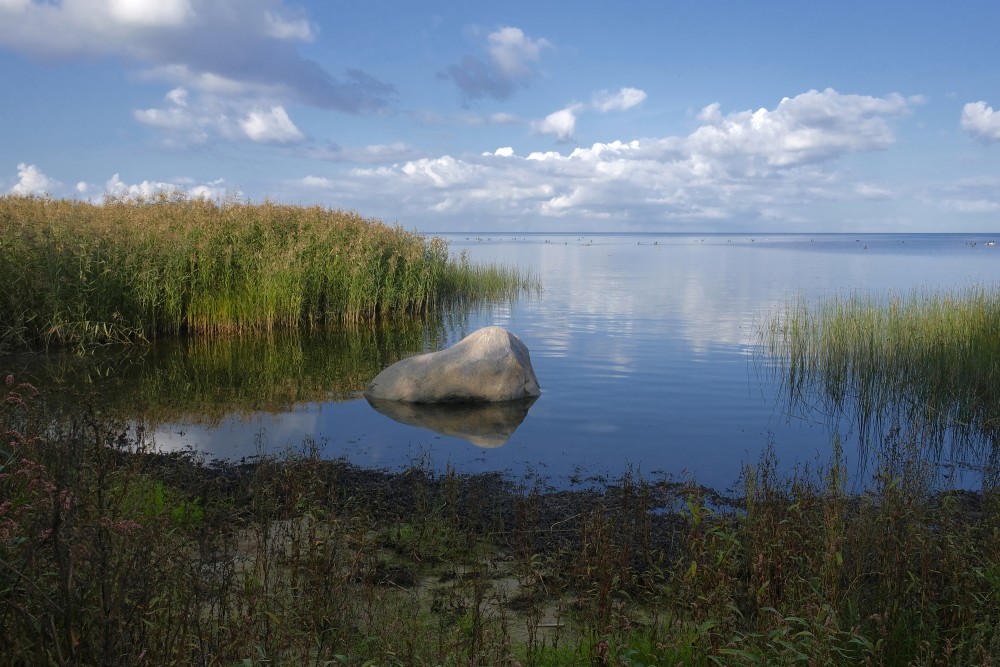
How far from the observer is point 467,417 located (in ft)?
36.6

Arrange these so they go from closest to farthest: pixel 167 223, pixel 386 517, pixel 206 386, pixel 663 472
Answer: pixel 386 517
pixel 663 472
pixel 206 386
pixel 167 223

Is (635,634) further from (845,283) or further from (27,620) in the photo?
(845,283)

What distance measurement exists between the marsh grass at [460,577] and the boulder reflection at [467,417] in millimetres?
2829

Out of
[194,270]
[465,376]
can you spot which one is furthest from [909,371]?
[194,270]

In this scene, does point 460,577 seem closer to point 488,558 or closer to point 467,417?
point 488,558

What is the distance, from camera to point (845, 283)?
34688mm

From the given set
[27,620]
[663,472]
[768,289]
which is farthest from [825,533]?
[768,289]

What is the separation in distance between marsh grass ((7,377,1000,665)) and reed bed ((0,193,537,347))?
10949 millimetres

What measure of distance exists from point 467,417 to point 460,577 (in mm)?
5655

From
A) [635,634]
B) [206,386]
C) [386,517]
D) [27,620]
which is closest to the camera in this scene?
[27,620]

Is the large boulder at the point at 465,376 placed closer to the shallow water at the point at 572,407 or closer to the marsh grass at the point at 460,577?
the shallow water at the point at 572,407

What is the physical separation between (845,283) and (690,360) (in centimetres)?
2240

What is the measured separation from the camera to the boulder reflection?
10211 mm

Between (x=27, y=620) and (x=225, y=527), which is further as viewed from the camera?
(x=225, y=527)
